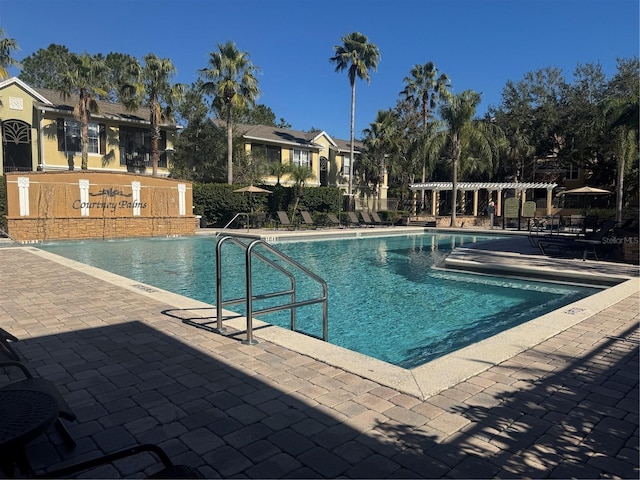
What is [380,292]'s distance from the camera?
9.29m

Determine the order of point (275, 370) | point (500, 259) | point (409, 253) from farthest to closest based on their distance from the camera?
1. point (409, 253)
2. point (500, 259)
3. point (275, 370)

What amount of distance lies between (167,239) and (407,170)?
2149 cm

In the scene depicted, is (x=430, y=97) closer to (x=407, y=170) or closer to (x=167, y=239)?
(x=407, y=170)

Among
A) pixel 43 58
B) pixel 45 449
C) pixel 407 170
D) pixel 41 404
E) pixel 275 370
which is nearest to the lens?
pixel 41 404

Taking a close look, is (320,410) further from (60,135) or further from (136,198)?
(60,135)

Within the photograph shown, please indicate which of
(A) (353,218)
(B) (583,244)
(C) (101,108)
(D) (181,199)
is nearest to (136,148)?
(C) (101,108)

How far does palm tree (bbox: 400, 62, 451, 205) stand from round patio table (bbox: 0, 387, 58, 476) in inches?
1423

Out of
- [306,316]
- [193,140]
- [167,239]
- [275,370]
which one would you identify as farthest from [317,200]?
[275,370]

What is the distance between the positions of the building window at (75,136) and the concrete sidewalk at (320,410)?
957 inches

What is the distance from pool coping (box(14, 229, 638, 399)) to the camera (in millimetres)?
3572

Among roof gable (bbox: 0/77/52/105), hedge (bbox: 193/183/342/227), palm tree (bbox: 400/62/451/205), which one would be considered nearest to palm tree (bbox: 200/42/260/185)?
hedge (bbox: 193/183/342/227)

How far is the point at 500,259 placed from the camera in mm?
11664

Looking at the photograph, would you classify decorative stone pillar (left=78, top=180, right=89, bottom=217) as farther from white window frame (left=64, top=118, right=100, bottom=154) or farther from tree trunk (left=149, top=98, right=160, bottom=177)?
white window frame (left=64, top=118, right=100, bottom=154)

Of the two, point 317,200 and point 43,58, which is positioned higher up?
point 43,58
